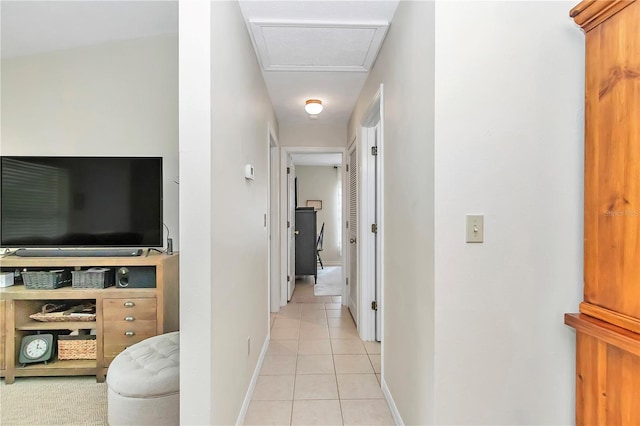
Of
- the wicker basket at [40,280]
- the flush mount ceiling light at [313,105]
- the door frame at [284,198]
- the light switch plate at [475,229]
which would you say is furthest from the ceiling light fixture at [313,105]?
the wicker basket at [40,280]

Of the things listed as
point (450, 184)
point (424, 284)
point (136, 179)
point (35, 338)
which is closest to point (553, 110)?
point (450, 184)

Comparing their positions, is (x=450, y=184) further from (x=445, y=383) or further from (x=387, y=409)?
(x=387, y=409)

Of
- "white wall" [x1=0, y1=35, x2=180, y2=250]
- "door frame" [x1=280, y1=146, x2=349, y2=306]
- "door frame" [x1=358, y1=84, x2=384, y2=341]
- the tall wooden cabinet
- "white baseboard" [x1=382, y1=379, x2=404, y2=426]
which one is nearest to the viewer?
the tall wooden cabinet

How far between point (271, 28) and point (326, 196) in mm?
5777

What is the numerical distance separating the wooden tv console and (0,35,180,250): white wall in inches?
18.5

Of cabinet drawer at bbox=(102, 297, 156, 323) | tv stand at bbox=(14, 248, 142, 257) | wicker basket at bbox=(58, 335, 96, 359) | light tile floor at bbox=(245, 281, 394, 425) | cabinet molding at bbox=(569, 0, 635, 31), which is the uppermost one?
cabinet molding at bbox=(569, 0, 635, 31)

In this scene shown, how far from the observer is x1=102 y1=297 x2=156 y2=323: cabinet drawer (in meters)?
2.24

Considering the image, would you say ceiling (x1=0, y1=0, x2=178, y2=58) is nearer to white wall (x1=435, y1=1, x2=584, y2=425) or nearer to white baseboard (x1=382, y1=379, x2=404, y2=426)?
white wall (x1=435, y1=1, x2=584, y2=425)

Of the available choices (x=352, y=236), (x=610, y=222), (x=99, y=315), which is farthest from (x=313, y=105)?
(x=610, y=222)

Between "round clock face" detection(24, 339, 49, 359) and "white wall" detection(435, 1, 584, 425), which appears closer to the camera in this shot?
"white wall" detection(435, 1, 584, 425)

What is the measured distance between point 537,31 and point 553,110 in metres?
0.33

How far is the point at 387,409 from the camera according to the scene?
198cm

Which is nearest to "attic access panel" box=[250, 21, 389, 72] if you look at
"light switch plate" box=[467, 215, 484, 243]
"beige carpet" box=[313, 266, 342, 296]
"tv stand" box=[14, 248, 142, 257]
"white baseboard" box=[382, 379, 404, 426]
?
"light switch plate" box=[467, 215, 484, 243]

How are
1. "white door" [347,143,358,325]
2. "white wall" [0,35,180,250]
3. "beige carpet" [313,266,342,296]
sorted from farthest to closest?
"beige carpet" [313,266,342,296]
"white door" [347,143,358,325]
"white wall" [0,35,180,250]
